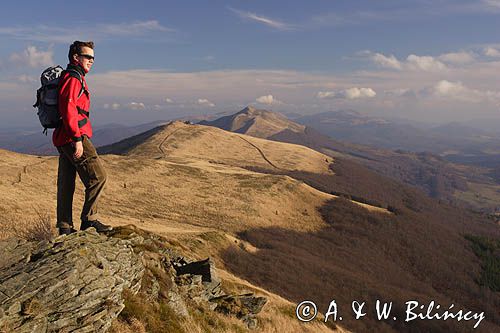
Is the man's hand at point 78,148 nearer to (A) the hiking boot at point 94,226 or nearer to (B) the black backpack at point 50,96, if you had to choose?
(B) the black backpack at point 50,96

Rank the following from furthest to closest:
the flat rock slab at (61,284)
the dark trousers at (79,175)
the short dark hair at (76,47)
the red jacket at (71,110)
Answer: the dark trousers at (79,175) → the short dark hair at (76,47) → the red jacket at (71,110) → the flat rock slab at (61,284)

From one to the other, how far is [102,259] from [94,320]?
1841 millimetres

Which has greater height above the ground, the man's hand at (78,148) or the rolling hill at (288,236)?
the man's hand at (78,148)

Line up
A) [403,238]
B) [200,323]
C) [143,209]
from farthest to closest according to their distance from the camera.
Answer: [403,238] < [143,209] < [200,323]

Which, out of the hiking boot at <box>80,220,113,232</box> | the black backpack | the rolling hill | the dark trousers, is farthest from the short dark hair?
the rolling hill

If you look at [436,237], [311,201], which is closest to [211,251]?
[311,201]

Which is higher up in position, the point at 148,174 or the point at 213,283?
the point at 213,283

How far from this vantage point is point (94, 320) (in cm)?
1015

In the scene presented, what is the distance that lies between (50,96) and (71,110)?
858mm

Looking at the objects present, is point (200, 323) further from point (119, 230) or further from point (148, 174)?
point (148, 174)

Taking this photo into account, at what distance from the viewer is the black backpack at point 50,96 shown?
10.2 metres

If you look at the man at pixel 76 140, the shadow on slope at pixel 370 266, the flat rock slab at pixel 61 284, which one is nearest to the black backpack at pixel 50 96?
the man at pixel 76 140

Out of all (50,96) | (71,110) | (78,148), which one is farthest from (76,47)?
(78,148)

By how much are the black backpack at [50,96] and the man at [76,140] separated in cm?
18
